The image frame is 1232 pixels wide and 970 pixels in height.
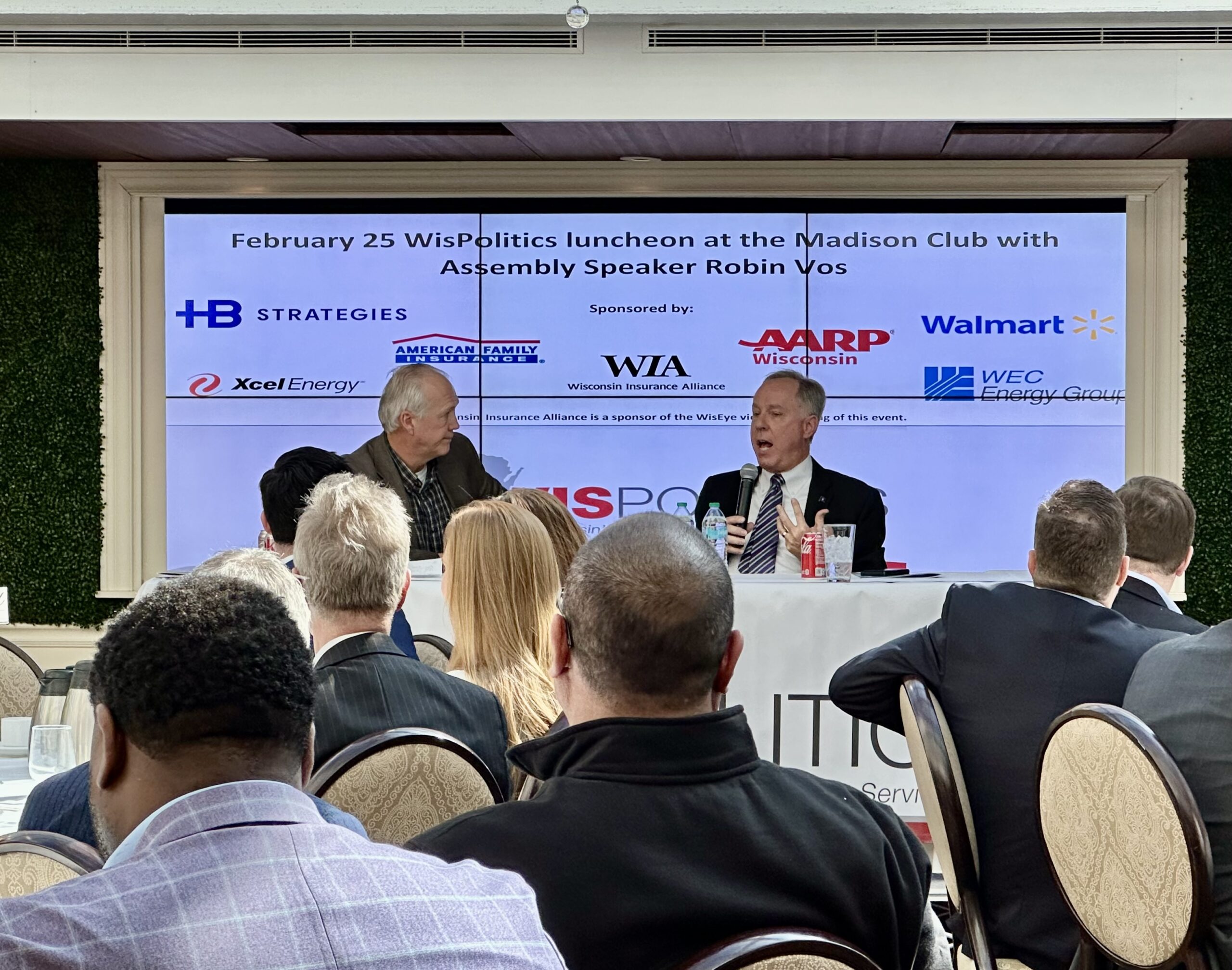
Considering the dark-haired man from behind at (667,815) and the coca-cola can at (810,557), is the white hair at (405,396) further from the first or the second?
the dark-haired man from behind at (667,815)

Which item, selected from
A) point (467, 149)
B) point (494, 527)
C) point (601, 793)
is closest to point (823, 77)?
point (467, 149)

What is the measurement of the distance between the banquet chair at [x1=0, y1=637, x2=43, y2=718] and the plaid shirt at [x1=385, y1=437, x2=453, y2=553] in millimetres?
2215

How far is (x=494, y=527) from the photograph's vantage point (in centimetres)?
287

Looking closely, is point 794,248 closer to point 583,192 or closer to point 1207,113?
point 583,192

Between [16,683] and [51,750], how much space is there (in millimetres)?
1035

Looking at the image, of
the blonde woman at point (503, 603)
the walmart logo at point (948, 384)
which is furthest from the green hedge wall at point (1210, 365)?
the blonde woman at point (503, 603)

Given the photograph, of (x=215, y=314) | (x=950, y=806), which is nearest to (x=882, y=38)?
(x=215, y=314)

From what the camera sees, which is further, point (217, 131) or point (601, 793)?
point (217, 131)

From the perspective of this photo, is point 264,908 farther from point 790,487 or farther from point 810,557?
point 790,487

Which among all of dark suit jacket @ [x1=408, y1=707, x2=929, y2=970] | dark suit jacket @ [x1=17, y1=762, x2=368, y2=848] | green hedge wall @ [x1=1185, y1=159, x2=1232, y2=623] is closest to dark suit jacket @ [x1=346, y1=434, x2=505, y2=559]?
green hedge wall @ [x1=1185, y1=159, x2=1232, y2=623]

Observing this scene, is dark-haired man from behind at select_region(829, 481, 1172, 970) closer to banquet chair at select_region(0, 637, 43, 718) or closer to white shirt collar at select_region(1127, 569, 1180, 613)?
white shirt collar at select_region(1127, 569, 1180, 613)

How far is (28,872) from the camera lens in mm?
1392

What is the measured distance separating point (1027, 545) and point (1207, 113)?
2218mm

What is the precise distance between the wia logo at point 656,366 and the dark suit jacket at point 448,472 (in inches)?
40.6
